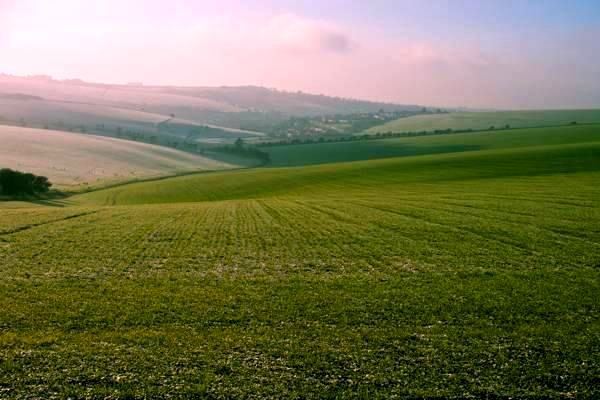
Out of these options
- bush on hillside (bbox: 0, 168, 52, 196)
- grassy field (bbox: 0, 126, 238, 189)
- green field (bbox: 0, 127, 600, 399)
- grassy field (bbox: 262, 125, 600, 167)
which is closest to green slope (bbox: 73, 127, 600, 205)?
bush on hillside (bbox: 0, 168, 52, 196)

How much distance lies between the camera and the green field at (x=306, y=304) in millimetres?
13938

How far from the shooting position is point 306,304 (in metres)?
19.9

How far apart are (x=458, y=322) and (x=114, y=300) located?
12918 millimetres

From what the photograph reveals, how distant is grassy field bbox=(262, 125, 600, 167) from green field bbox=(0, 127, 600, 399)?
275 feet

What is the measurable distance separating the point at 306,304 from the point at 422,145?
405ft

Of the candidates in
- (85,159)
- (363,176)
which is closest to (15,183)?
(363,176)

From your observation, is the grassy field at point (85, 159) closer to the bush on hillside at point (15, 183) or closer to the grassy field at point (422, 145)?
the bush on hillside at point (15, 183)

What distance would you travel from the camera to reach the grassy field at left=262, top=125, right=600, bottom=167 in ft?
391

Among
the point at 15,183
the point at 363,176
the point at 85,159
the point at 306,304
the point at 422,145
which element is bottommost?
the point at 306,304

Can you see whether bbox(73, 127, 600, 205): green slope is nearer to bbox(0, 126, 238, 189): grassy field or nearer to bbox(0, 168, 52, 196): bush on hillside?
bbox(0, 168, 52, 196): bush on hillside

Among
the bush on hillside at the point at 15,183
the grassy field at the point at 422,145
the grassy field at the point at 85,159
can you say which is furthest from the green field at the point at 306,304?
the grassy field at the point at 422,145

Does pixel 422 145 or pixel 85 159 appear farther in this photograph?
pixel 422 145

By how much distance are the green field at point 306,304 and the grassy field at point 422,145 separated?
8387 centimetres

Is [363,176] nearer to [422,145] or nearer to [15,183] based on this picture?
[15,183]
